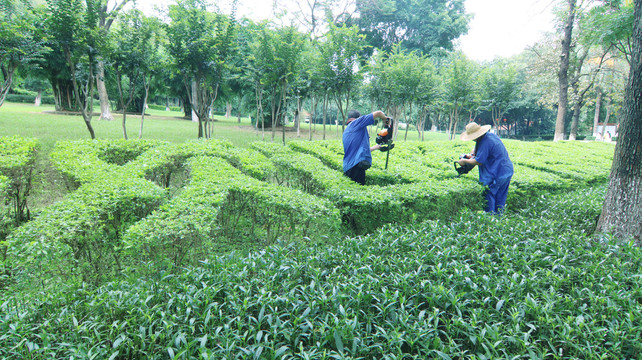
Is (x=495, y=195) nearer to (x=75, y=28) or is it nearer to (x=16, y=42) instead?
(x=75, y=28)

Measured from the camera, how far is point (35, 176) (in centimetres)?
547

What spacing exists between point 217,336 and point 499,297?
192cm

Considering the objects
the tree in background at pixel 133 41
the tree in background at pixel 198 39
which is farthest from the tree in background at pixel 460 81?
the tree in background at pixel 133 41

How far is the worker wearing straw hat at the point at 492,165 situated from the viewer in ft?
17.1

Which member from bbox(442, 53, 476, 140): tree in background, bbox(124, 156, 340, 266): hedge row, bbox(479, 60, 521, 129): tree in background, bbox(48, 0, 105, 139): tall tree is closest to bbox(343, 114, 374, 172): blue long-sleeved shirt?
bbox(124, 156, 340, 266): hedge row

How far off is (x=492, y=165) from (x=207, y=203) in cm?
469

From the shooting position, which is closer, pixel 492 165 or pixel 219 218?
pixel 219 218

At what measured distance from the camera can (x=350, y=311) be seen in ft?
6.38

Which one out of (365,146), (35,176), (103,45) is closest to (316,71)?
(103,45)

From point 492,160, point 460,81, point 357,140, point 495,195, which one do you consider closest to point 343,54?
point 357,140

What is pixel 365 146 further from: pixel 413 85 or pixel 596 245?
pixel 413 85

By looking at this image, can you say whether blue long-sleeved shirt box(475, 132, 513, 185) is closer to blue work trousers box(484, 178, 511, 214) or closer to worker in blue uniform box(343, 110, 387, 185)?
blue work trousers box(484, 178, 511, 214)

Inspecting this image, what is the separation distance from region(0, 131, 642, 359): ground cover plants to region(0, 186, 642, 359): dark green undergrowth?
→ 13mm

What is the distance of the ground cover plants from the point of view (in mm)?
1665
